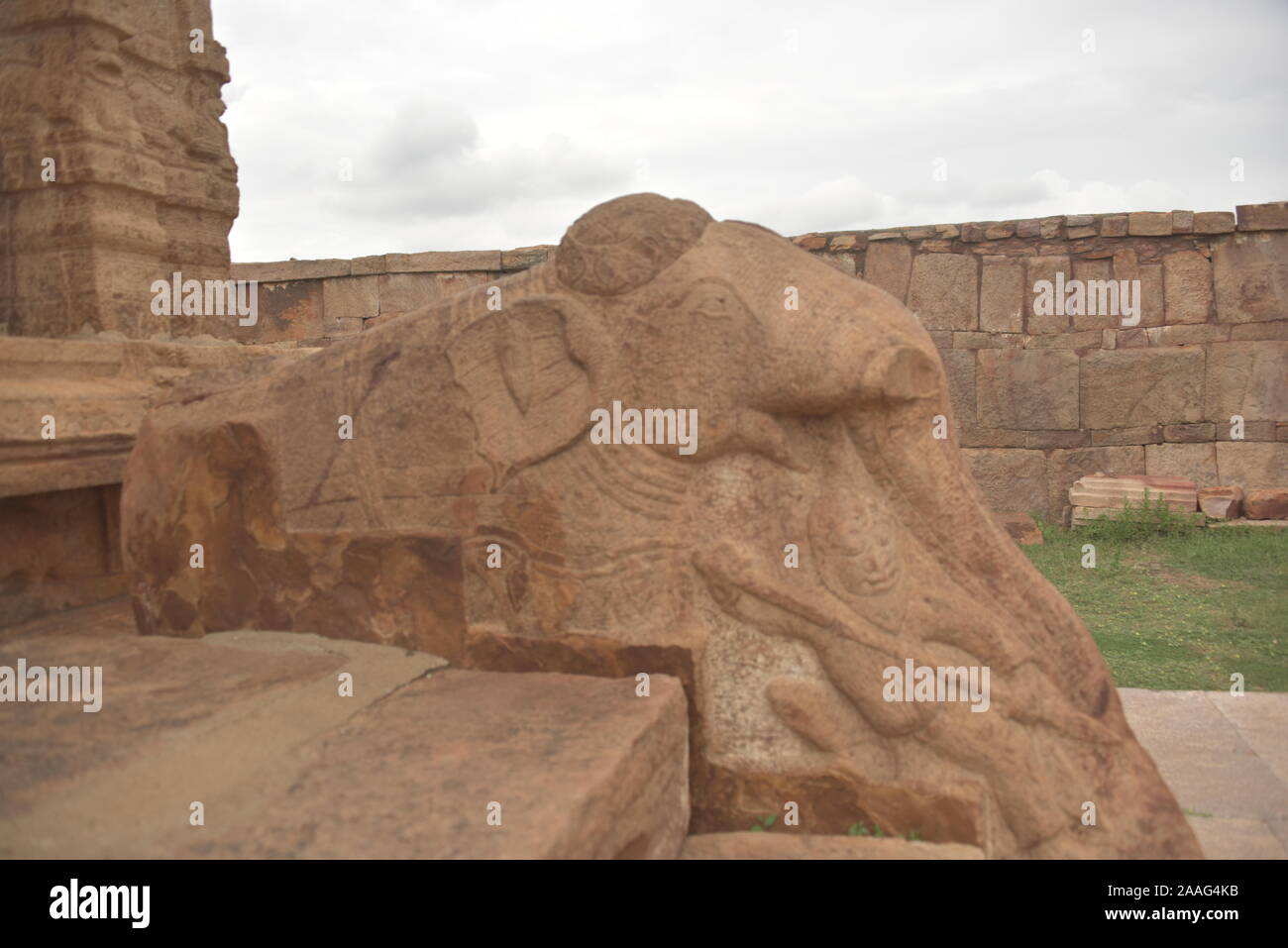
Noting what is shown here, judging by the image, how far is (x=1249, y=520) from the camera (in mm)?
7074

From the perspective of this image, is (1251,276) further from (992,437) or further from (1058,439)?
(992,437)

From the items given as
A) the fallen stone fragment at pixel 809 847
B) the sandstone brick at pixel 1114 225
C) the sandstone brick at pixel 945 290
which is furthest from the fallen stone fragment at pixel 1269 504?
the fallen stone fragment at pixel 809 847

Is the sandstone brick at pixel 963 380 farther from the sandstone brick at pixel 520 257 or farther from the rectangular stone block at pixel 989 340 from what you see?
the sandstone brick at pixel 520 257

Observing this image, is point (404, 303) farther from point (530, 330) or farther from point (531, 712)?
point (531, 712)

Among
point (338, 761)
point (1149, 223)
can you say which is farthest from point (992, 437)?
point (338, 761)

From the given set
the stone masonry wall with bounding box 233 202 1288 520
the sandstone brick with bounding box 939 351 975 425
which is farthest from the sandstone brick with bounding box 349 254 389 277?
the sandstone brick with bounding box 939 351 975 425

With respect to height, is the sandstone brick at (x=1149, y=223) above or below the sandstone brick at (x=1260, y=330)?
above

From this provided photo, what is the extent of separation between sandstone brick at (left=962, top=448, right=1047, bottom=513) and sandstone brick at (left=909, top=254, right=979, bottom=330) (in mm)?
1036

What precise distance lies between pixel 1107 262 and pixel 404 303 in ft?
19.3

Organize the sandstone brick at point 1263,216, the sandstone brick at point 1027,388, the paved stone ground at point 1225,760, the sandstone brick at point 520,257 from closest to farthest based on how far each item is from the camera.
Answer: the paved stone ground at point 1225,760
the sandstone brick at point 1263,216
the sandstone brick at point 1027,388
the sandstone brick at point 520,257

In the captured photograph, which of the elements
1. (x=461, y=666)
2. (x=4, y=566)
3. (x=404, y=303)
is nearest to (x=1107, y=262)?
(x=404, y=303)

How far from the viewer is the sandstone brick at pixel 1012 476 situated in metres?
7.66

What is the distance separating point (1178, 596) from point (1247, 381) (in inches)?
103

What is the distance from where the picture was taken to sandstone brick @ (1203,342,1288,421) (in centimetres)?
714
